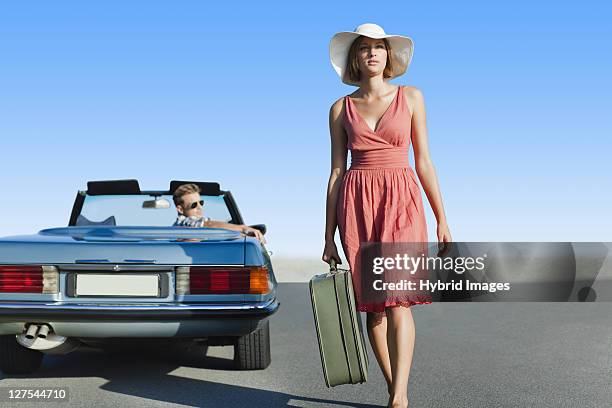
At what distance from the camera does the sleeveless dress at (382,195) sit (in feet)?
14.0

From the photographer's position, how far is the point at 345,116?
176 inches

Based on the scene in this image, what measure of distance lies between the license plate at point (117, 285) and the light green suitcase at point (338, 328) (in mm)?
1228

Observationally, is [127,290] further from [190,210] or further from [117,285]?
[190,210]

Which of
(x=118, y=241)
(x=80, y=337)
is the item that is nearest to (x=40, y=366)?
(x=80, y=337)

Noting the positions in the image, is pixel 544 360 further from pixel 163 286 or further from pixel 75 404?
pixel 75 404

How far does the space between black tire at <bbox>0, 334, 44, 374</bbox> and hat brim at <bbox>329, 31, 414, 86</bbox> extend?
306cm

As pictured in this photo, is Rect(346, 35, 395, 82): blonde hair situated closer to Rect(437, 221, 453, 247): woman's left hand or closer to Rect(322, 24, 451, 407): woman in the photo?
Rect(322, 24, 451, 407): woman

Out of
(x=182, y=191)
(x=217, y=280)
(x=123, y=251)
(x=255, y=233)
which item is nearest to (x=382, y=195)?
(x=217, y=280)

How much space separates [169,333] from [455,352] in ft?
10.3

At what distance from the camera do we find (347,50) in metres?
4.62

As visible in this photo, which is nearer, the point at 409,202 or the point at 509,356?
the point at 409,202

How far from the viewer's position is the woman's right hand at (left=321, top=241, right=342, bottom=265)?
14.8ft

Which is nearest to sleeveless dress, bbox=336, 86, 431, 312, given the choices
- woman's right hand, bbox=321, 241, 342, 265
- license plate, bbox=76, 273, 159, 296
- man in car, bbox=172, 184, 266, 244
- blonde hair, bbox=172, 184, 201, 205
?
woman's right hand, bbox=321, 241, 342, 265

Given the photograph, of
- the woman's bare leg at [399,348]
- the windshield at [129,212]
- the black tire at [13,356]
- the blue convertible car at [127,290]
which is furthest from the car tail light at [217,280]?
the windshield at [129,212]
